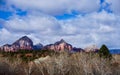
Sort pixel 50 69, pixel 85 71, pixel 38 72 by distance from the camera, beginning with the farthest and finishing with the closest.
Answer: pixel 38 72 → pixel 50 69 → pixel 85 71

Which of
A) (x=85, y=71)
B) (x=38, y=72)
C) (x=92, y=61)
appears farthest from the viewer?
(x=38, y=72)

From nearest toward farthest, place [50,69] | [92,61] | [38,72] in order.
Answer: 1. [92,61]
2. [50,69]
3. [38,72]

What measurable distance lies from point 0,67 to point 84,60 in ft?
50.6

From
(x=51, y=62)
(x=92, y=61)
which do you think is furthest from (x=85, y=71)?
(x=51, y=62)

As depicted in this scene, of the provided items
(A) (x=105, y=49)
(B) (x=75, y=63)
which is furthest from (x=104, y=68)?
(A) (x=105, y=49)

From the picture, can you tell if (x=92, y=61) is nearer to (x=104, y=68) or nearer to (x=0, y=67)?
(x=104, y=68)

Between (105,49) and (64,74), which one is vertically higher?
(105,49)

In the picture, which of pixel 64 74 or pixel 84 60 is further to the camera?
pixel 64 74

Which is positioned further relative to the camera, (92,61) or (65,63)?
(65,63)

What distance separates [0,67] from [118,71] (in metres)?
20.2

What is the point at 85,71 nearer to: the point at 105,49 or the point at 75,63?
the point at 75,63

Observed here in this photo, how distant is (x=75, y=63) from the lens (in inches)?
1885

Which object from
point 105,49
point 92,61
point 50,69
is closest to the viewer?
point 92,61

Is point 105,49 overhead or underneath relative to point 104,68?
overhead
